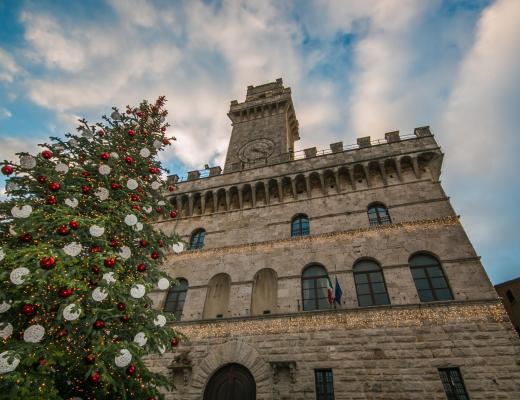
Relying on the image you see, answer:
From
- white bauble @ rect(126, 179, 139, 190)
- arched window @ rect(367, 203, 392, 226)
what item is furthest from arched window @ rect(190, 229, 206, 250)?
arched window @ rect(367, 203, 392, 226)

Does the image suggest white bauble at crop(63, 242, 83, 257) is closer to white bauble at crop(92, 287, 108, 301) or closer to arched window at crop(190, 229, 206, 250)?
white bauble at crop(92, 287, 108, 301)

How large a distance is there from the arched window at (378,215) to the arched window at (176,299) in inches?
348

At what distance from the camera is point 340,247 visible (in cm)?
1252

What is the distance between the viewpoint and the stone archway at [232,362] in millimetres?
10047

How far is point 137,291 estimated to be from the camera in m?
6.36

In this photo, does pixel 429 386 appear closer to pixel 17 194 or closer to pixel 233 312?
pixel 233 312

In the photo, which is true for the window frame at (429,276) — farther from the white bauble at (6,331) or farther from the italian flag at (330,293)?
the white bauble at (6,331)

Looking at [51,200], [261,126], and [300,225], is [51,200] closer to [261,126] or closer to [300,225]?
[300,225]

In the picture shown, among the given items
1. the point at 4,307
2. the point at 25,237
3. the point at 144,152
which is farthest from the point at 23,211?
the point at 144,152

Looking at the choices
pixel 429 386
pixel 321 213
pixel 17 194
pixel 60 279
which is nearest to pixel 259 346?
pixel 429 386

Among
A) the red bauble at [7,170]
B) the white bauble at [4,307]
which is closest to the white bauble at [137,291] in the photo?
the white bauble at [4,307]

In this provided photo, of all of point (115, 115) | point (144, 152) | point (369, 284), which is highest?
point (115, 115)

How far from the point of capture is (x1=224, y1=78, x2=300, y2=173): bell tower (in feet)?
67.8

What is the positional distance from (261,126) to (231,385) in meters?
17.7
